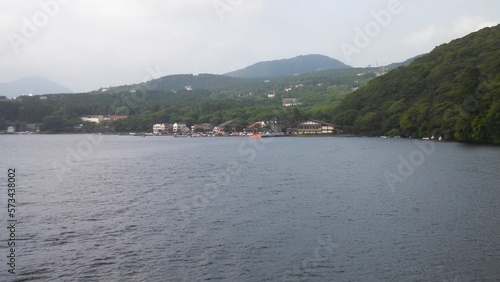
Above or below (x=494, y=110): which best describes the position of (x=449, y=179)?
below

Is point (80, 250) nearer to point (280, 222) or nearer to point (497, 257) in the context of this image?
point (280, 222)

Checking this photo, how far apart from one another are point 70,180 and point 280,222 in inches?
837

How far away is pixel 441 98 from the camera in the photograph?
263 ft

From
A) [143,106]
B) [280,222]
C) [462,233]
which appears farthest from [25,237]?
[143,106]

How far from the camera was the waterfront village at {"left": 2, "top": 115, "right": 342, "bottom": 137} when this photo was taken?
11773 cm

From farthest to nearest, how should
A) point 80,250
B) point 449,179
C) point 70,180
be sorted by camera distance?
point 70,180 < point 449,179 < point 80,250

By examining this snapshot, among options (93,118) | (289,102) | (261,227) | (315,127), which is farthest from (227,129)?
(261,227)

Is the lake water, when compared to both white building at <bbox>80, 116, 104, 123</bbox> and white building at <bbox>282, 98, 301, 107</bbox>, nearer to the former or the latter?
white building at <bbox>80, 116, 104, 123</bbox>

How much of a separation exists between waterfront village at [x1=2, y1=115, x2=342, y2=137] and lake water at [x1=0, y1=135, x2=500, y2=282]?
3182 inches

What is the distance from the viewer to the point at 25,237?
18.5 meters

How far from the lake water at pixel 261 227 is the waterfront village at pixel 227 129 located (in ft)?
265

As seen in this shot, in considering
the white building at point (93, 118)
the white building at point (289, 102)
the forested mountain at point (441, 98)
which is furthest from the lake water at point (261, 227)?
the white building at point (289, 102)

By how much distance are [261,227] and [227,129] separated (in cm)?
12110

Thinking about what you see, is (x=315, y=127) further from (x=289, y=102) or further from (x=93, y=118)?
(x=93, y=118)
